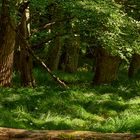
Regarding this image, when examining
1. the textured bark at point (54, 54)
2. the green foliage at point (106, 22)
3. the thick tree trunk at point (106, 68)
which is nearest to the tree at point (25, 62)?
the green foliage at point (106, 22)

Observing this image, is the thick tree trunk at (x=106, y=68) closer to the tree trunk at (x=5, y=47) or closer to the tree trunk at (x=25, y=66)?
the tree trunk at (x=25, y=66)

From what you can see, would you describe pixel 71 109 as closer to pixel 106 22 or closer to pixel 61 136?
pixel 106 22

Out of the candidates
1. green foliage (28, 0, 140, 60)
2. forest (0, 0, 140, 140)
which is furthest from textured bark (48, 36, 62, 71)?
green foliage (28, 0, 140, 60)

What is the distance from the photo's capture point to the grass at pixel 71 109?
34.4 ft

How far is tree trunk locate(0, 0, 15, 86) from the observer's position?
15.4 m

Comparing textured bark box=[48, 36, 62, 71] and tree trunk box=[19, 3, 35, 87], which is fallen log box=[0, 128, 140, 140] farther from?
textured bark box=[48, 36, 62, 71]

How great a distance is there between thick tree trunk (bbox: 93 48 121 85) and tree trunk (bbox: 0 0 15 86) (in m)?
4.25

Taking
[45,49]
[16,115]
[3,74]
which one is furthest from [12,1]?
[45,49]

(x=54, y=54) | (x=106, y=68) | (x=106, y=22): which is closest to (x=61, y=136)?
(x=106, y=22)

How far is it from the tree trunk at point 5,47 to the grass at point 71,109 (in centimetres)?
224

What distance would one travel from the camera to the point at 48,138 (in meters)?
6.80

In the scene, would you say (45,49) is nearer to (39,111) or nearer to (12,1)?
(12,1)

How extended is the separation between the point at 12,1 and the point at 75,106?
157 inches

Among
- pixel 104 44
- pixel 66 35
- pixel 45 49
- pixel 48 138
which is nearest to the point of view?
pixel 48 138
